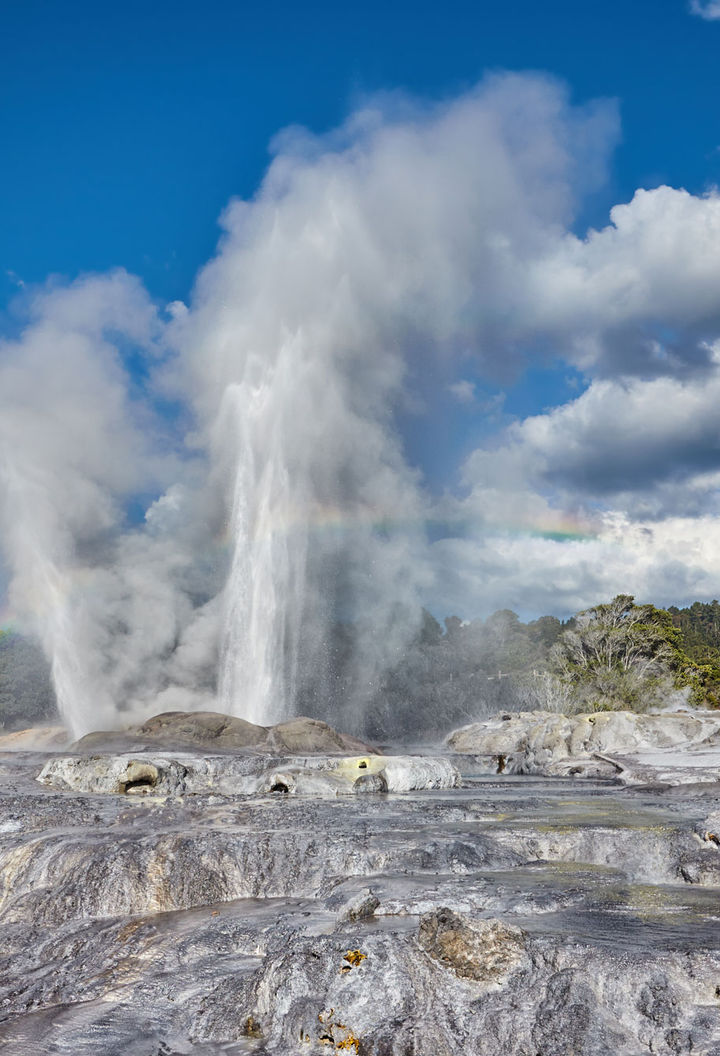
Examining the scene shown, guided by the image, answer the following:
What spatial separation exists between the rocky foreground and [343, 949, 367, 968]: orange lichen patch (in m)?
0.02

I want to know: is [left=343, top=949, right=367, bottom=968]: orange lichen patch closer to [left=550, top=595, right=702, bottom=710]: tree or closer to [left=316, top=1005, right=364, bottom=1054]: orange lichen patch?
[left=316, top=1005, right=364, bottom=1054]: orange lichen patch

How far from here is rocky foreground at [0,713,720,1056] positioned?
6.78 m

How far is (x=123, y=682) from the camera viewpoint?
6575 centimetres

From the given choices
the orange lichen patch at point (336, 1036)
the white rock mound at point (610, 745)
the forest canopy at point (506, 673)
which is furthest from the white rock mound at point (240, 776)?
the forest canopy at point (506, 673)

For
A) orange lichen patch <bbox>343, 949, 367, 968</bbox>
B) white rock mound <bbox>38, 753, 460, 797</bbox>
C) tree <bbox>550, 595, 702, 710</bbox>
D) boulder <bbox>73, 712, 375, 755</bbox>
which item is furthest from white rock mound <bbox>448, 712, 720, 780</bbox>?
orange lichen patch <bbox>343, 949, 367, 968</bbox>

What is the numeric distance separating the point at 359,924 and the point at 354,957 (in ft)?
4.98

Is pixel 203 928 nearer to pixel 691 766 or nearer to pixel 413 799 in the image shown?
pixel 413 799

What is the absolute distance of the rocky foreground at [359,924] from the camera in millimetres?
6781

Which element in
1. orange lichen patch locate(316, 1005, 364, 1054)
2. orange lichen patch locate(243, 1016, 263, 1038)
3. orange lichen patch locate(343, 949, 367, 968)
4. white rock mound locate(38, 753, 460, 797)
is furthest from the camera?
white rock mound locate(38, 753, 460, 797)

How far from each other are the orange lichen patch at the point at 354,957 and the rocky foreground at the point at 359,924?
0.02 metres

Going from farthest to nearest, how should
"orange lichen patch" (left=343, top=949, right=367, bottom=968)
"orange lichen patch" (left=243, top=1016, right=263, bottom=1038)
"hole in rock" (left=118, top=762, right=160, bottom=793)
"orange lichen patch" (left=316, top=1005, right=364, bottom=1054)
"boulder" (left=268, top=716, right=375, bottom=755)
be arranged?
1. "boulder" (left=268, top=716, right=375, bottom=755)
2. "hole in rock" (left=118, top=762, right=160, bottom=793)
3. "orange lichen patch" (left=343, top=949, right=367, bottom=968)
4. "orange lichen patch" (left=243, top=1016, right=263, bottom=1038)
5. "orange lichen patch" (left=316, top=1005, right=364, bottom=1054)

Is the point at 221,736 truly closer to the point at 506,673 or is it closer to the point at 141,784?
the point at 141,784

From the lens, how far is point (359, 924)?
897 cm

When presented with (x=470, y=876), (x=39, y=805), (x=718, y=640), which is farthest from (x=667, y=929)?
(x=718, y=640)
